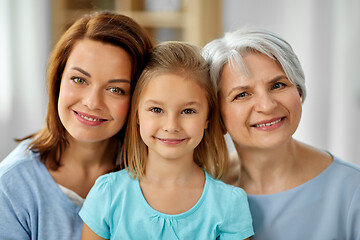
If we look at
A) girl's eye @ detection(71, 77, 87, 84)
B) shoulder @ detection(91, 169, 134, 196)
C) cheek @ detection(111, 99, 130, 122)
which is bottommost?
shoulder @ detection(91, 169, 134, 196)

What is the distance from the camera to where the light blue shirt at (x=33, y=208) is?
5.27 ft

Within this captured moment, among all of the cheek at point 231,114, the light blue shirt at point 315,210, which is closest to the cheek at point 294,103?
the cheek at point 231,114

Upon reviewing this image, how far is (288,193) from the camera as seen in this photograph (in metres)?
1.66

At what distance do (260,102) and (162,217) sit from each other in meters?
0.49

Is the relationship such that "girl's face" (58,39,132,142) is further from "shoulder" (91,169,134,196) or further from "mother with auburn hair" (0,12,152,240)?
"shoulder" (91,169,134,196)

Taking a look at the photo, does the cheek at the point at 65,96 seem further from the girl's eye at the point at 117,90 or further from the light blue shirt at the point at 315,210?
the light blue shirt at the point at 315,210

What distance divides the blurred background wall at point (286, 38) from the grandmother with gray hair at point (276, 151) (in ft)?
4.69

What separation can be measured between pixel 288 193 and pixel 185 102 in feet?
1.76

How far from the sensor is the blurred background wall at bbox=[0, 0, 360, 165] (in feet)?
9.91

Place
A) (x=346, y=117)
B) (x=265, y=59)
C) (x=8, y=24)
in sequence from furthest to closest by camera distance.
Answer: (x=8, y=24)
(x=346, y=117)
(x=265, y=59)

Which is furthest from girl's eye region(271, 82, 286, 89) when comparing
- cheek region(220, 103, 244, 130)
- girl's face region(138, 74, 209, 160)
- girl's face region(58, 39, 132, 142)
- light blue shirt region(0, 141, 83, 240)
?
light blue shirt region(0, 141, 83, 240)

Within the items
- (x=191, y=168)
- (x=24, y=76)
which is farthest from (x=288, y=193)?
(x=24, y=76)

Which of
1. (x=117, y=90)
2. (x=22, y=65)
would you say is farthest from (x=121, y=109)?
(x=22, y=65)

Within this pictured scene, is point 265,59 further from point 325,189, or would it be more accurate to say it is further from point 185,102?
point 325,189
